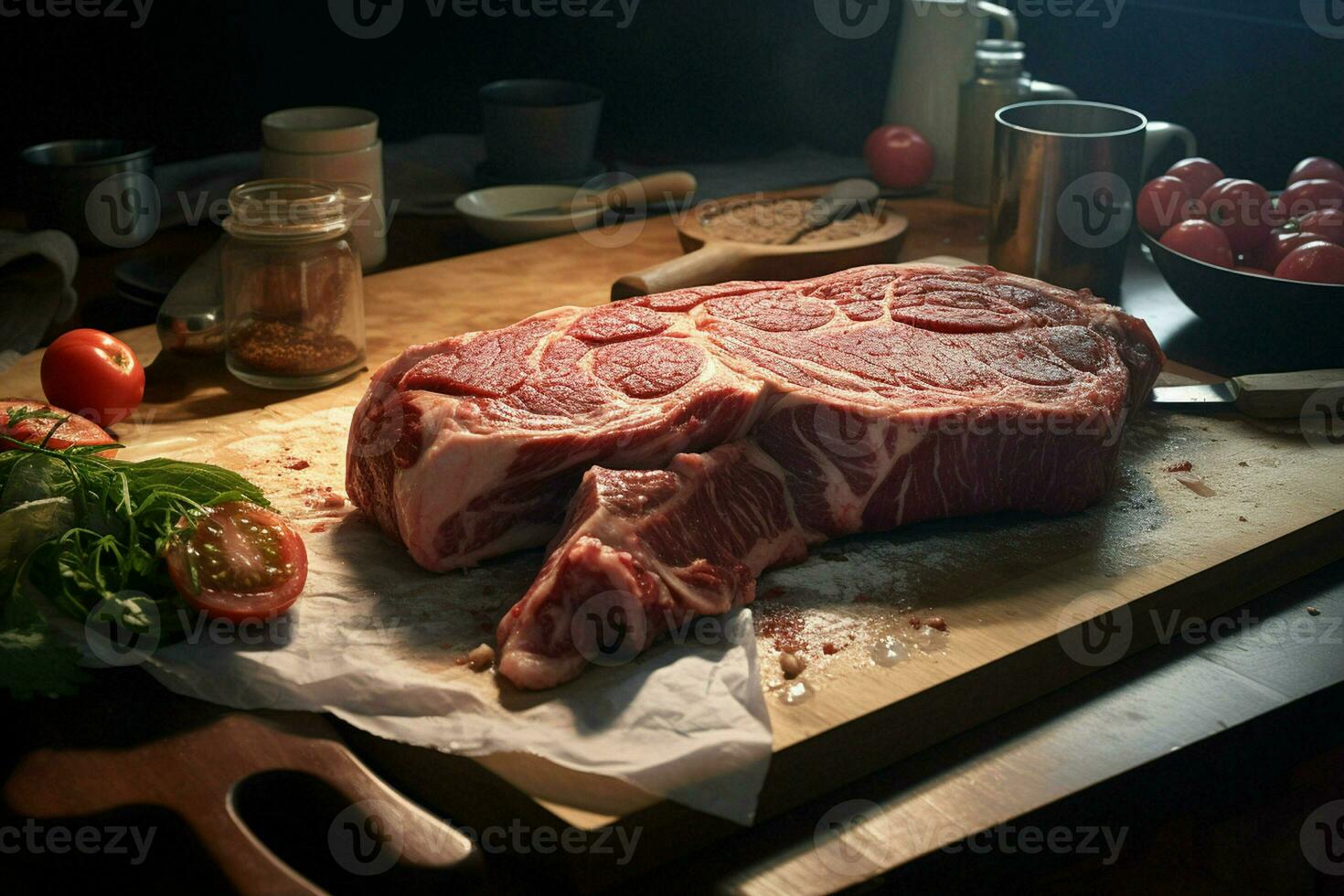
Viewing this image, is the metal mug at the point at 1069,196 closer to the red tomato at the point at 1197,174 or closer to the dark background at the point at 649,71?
the red tomato at the point at 1197,174

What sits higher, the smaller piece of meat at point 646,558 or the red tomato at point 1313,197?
the red tomato at point 1313,197

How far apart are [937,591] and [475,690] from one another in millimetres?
748

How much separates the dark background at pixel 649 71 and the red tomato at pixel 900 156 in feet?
2.16

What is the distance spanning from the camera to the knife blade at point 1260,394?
2523 millimetres

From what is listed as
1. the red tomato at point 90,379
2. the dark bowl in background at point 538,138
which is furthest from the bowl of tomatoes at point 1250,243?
the red tomato at point 90,379

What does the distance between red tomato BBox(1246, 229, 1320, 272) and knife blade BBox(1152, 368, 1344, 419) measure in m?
0.42

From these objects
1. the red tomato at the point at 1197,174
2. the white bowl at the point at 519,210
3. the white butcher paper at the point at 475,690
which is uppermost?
the red tomato at the point at 1197,174

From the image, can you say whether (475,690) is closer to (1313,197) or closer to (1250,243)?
(1250,243)

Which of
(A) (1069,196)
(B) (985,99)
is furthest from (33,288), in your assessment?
(B) (985,99)

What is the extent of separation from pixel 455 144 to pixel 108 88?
1095mm

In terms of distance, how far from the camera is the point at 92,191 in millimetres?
3453

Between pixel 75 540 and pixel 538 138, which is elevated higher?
pixel 538 138
